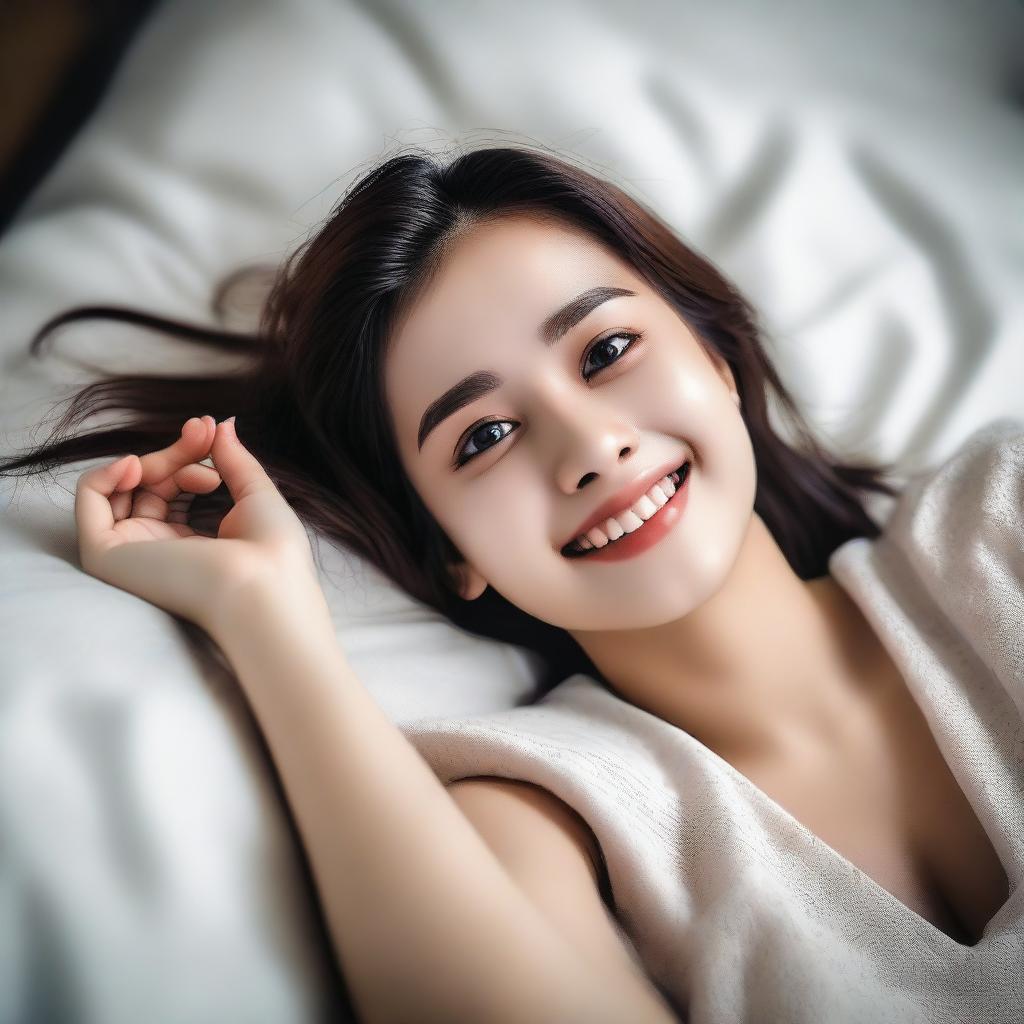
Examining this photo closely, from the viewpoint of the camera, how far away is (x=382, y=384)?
3.62ft

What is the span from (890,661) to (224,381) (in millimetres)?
976

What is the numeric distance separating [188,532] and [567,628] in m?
0.44

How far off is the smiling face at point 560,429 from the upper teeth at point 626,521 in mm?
14

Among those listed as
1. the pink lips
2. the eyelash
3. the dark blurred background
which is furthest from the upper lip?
the dark blurred background

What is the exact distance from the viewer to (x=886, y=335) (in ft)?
4.88

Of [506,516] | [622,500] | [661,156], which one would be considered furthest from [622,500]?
[661,156]

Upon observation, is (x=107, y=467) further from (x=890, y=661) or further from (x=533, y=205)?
(x=890, y=661)

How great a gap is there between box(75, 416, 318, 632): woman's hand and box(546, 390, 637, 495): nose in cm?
28

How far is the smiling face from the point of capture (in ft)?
3.20

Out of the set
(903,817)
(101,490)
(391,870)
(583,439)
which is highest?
(583,439)

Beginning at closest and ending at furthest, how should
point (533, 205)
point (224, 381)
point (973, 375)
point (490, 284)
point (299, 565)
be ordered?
1. point (299, 565)
2. point (490, 284)
3. point (533, 205)
4. point (224, 381)
5. point (973, 375)

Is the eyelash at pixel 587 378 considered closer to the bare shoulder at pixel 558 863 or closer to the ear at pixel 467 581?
the ear at pixel 467 581

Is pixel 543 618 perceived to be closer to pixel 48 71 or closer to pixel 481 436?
pixel 481 436

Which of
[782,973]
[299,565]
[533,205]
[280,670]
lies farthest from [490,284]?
[782,973]
